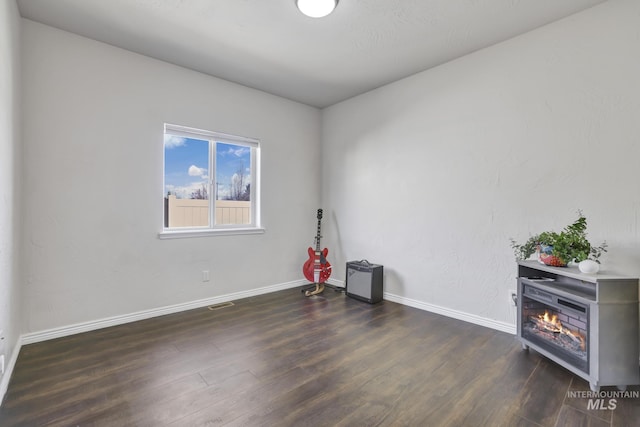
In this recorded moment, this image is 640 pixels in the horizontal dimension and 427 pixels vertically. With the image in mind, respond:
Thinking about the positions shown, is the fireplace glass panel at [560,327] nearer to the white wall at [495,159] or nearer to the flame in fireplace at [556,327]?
the flame in fireplace at [556,327]

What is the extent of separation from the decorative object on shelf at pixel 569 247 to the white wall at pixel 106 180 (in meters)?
3.05

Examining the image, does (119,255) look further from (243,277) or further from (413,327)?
(413,327)

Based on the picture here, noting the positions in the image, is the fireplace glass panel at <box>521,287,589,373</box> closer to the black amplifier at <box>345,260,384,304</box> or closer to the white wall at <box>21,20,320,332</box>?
the black amplifier at <box>345,260,384,304</box>

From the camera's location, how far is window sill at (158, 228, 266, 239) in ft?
10.4

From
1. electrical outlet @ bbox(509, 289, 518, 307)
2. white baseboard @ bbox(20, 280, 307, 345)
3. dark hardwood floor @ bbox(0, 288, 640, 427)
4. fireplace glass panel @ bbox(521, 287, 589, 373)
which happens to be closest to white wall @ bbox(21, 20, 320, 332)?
white baseboard @ bbox(20, 280, 307, 345)

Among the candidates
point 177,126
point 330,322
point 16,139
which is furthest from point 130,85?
point 330,322

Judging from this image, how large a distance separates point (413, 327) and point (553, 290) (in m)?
1.19

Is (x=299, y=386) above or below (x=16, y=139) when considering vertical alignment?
below

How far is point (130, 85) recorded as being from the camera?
2.91 m

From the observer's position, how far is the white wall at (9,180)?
1789 mm

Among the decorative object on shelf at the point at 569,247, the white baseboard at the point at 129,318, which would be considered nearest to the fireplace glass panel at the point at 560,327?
the decorative object on shelf at the point at 569,247

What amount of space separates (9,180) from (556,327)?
395 cm

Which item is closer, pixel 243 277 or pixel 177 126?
pixel 177 126

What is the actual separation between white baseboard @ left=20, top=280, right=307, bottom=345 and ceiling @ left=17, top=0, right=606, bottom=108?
2.60 meters
